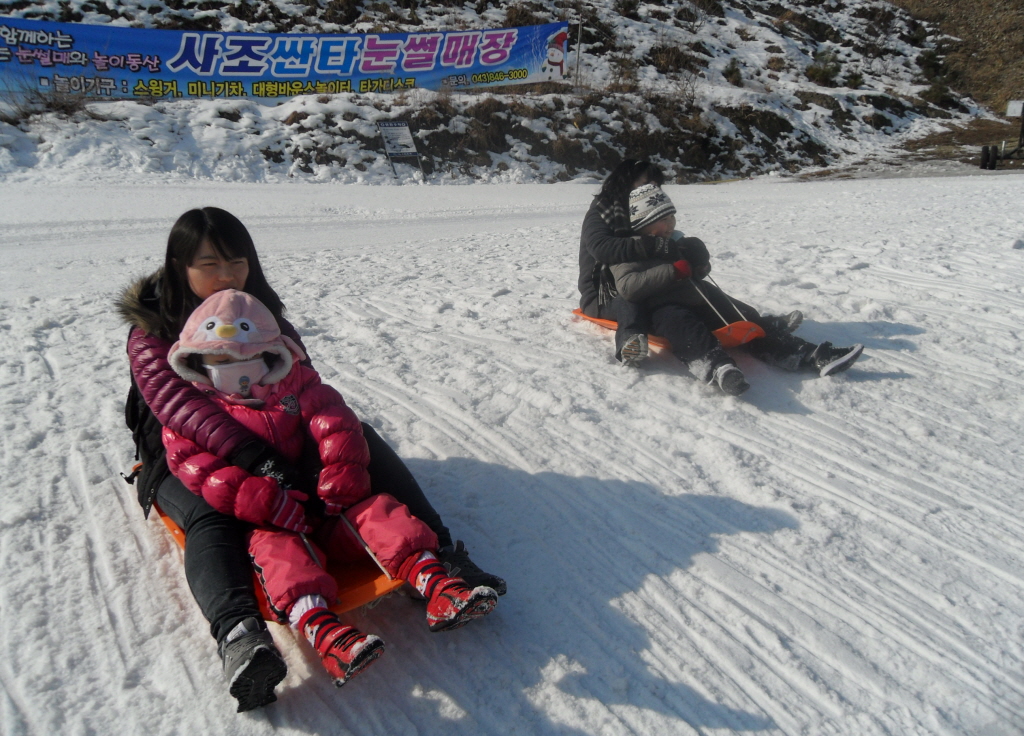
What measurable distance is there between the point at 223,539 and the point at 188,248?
1010 mm

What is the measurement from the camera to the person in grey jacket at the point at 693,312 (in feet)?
10.9

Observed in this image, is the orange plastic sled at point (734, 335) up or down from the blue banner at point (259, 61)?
up

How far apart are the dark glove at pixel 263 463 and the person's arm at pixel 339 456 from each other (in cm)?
9

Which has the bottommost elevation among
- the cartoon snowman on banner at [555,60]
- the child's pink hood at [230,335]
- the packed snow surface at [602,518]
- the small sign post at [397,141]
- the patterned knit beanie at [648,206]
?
the small sign post at [397,141]

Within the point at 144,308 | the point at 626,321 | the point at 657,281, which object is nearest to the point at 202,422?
the point at 144,308

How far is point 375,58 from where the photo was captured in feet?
45.0

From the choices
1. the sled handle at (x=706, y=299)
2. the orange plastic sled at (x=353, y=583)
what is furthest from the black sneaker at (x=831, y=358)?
the orange plastic sled at (x=353, y=583)

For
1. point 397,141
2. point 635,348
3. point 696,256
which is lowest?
point 397,141

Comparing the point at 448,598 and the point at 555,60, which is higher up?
the point at 448,598

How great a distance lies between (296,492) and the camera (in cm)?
198

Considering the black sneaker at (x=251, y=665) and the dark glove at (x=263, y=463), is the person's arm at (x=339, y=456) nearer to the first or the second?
the dark glove at (x=263, y=463)

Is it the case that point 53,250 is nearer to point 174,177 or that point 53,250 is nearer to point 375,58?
point 174,177

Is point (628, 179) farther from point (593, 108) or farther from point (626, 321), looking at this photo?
point (593, 108)

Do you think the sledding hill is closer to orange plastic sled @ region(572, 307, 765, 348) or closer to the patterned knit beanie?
the patterned knit beanie
